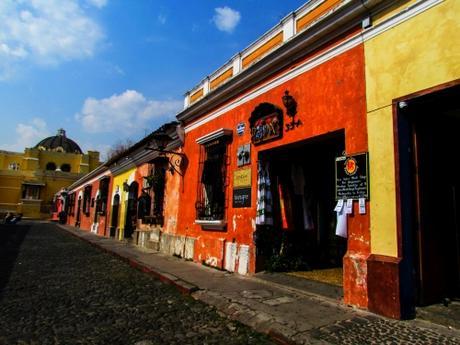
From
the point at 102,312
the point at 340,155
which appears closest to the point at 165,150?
the point at 340,155

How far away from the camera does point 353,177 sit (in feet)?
17.4

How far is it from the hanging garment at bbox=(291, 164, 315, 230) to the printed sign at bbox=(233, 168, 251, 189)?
94 centimetres

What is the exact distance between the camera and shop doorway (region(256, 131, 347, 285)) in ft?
24.6

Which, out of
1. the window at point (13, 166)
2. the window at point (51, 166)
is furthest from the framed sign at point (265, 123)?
the window at point (13, 166)

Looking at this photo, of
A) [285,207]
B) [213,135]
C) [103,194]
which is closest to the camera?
[285,207]

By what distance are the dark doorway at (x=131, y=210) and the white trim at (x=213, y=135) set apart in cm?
702

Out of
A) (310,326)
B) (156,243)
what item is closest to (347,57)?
(310,326)

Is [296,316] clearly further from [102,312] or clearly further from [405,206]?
[102,312]

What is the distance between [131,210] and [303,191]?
35.1 ft

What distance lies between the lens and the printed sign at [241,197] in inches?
308

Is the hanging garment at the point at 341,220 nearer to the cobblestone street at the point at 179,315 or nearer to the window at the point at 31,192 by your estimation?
the cobblestone street at the point at 179,315

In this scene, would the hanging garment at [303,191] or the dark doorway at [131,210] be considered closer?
the hanging garment at [303,191]

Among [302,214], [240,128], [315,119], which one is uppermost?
[240,128]

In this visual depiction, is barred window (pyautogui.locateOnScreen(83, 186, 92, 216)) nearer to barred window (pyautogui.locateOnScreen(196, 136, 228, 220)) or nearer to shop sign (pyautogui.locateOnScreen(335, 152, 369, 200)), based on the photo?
barred window (pyautogui.locateOnScreen(196, 136, 228, 220))
